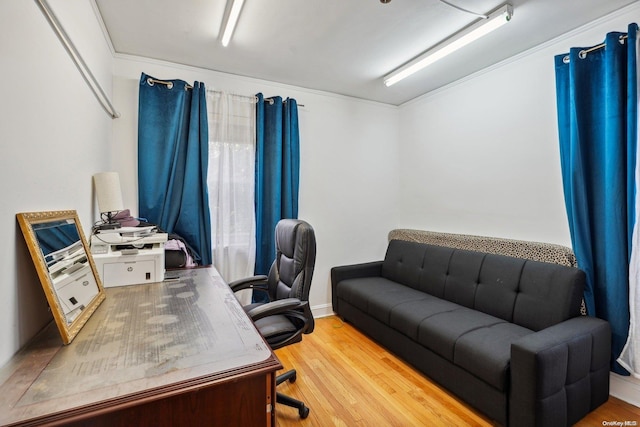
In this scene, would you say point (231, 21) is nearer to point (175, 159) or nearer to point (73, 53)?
point (73, 53)

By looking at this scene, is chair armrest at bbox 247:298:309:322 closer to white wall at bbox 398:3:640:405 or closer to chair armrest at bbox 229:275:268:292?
chair armrest at bbox 229:275:268:292

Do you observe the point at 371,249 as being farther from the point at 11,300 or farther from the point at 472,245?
the point at 11,300

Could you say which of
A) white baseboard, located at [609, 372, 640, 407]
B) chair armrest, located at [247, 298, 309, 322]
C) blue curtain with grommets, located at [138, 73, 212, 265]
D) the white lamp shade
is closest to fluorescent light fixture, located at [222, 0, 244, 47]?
blue curtain with grommets, located at [138, 73, 212, 265]

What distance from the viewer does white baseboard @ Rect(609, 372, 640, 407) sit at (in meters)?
1.90

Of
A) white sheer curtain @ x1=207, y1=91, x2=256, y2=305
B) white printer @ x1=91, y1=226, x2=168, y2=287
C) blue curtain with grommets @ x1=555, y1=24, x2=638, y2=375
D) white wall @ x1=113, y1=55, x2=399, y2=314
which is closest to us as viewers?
white printer @ x1=91, y1=226, x2=168, y2=287

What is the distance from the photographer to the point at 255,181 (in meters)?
3.01

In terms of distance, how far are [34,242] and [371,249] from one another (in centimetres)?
320

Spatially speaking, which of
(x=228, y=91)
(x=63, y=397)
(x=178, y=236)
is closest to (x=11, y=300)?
(x=63, y=397)

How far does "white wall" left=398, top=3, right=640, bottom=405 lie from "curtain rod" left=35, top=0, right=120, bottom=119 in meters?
3.10

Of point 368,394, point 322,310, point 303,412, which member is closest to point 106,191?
point 303,412

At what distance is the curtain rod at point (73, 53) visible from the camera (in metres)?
1.16

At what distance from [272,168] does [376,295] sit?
161cm

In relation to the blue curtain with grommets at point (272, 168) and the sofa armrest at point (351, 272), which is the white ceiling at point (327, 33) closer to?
the blue curtain with grommets at point (272, 168)

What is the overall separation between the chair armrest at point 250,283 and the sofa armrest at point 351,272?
1.17 meters
